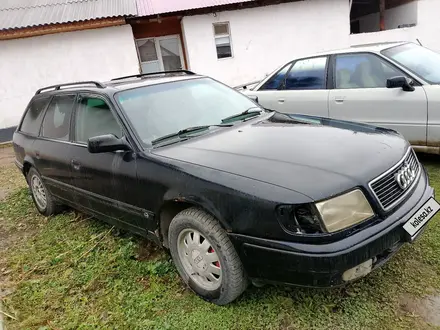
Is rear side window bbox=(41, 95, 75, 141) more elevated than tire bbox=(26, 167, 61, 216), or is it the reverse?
rear side window bbox=(41, 95, 75, 141)

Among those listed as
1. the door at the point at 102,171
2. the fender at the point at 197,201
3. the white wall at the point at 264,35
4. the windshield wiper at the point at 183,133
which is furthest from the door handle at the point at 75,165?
the white wall at the point at 264,35

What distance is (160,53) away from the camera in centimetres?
1260

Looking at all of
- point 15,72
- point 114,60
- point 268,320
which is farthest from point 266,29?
point 268,320

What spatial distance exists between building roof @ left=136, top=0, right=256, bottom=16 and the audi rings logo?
10.0 m

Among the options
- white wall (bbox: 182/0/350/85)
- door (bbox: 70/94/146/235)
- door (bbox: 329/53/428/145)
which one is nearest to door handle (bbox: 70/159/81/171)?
door (bbox: 70/94/146/235)

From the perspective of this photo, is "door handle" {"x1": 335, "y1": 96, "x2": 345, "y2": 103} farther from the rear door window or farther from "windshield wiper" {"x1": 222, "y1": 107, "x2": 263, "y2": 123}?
"windshield wiper" {"x1": 222, "y1": 107, "x2": 263, "y2": 123}

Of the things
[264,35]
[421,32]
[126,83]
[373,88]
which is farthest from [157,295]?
[421,32]

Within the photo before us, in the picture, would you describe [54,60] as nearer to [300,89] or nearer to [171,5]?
[171,5]

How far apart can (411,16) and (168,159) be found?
46.6ft

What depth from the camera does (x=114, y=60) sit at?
11352 millimetres

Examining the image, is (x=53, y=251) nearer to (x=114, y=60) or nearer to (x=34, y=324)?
(x=34, y=324)

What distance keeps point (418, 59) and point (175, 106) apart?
348cm

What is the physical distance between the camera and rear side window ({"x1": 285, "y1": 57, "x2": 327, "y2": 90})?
5496mm

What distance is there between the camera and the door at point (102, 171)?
3.17 metres
